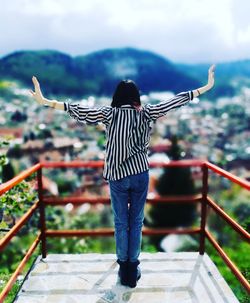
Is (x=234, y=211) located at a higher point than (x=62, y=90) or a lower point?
lower

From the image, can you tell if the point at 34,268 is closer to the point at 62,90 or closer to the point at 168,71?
the point at 62,90

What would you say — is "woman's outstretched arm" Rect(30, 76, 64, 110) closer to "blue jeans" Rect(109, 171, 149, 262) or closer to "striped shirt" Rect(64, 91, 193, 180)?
"striped shirt" Rect(64, 91, 193, 180)

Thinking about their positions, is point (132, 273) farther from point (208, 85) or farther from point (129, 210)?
point (208, 85)

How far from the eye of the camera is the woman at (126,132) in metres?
2.39

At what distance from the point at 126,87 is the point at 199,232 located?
149 centimetres

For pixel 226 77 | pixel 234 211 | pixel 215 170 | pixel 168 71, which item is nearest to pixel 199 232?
pixel 215 170

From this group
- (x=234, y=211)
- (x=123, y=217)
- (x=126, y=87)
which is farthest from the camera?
(x=234, y=211)

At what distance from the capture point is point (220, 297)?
2.64 meters

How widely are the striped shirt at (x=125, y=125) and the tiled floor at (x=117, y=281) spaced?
82 centimetres

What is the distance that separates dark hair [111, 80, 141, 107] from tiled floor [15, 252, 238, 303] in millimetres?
1240

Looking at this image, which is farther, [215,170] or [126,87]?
[215,170]

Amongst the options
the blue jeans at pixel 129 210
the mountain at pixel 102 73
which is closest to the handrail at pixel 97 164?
the blue jeans at pixel 129 210

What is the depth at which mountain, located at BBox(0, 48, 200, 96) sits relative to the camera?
118 metres

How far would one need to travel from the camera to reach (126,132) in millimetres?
2393
